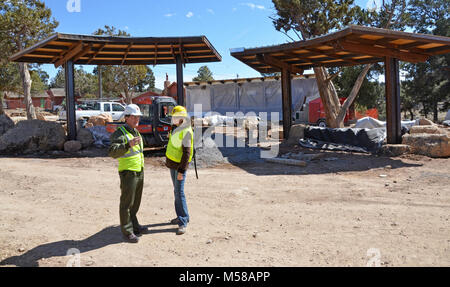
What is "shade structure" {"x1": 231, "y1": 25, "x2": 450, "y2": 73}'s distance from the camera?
1066 cm

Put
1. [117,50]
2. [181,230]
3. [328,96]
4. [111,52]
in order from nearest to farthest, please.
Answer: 1. [181,230]
2. [117,50]
3. [111,52]
4. [328,96]

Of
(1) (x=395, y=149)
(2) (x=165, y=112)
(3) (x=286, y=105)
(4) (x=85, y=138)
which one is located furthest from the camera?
(3) (x=286, y=105)

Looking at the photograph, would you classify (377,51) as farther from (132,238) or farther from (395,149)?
(132,238)

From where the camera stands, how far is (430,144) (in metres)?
11.0

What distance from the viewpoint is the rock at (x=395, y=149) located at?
11250 mm

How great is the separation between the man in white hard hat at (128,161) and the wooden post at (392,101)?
969cm

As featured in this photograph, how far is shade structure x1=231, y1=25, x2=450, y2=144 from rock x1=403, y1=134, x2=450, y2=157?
62cm

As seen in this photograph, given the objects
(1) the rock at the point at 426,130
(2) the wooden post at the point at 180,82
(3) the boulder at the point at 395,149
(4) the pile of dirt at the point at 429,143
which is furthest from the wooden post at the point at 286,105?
(4) the pile of dirt at the point at 429,143

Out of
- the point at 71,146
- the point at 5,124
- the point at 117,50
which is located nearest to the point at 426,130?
the point at 117,50

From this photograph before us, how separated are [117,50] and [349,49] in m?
9.16

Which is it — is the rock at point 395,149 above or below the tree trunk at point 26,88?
below

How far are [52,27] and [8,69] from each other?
28.8 ft

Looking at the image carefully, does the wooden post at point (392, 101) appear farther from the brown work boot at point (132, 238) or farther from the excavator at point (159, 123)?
the brown work boot at point (132, 238)
